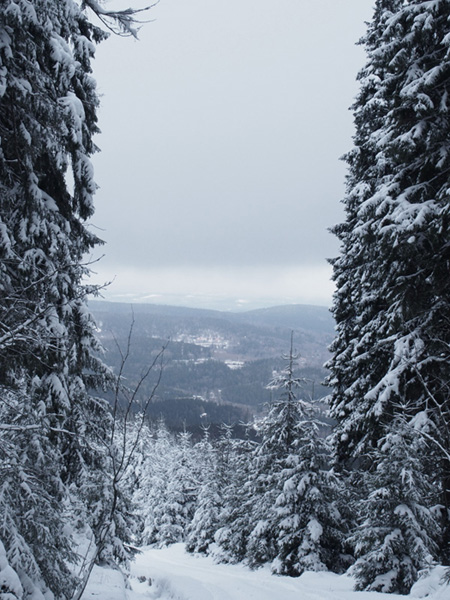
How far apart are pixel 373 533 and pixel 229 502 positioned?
13332 mm

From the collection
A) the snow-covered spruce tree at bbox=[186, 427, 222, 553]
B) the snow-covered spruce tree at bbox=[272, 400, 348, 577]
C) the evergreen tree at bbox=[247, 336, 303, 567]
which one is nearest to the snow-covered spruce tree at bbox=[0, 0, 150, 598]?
the snow-covered spruce tree at bbox=[272, 400, 348, 577]

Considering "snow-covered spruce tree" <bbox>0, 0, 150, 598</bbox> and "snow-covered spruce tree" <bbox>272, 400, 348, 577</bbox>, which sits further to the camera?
"snow-covered spruce tree" <bbox>272, 400, 348, 577</bbox>

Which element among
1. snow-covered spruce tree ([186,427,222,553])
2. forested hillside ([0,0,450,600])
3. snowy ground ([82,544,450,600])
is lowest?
snow-covered spruce tree ([186,427,222,553])

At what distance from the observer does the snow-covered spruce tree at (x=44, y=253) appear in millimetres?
4621

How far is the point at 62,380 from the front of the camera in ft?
21.8

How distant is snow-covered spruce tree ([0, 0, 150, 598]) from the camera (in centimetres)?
462

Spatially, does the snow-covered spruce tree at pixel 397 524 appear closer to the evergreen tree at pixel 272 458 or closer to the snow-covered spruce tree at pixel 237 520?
the evergreen tree at pixel 272 458

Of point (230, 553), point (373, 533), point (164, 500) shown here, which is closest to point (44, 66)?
point (373, 533)

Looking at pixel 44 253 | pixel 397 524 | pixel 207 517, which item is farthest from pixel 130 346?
pixel 207 517

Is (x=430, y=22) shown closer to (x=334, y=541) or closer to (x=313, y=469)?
(x=313, y=469)

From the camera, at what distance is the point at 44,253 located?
6.15 m

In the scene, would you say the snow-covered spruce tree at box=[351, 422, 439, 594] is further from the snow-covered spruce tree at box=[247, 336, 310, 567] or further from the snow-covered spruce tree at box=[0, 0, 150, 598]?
the snow-covered spruce tree at box=[0, 0, 150, 598]

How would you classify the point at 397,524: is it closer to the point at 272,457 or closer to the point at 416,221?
the point at 416,221

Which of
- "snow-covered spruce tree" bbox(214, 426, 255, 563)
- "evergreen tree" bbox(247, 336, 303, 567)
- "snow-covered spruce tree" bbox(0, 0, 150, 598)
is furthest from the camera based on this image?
"snow-covered spruce tree" bbox(214, 426, 255, 563)
